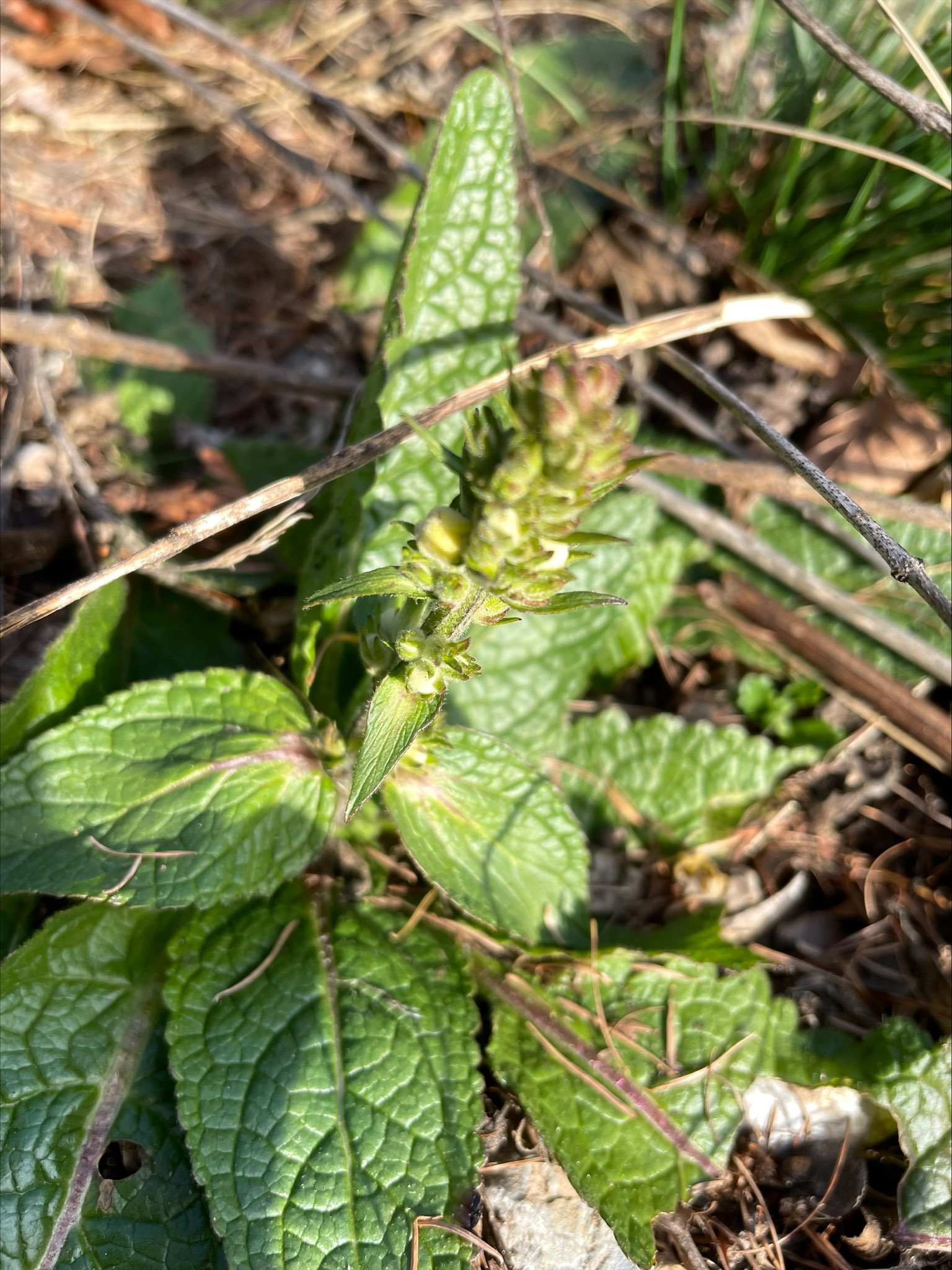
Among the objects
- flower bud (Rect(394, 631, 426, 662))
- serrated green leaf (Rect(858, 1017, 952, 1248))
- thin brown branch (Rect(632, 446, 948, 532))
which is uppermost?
thin brown branch (Rect(632, 446, 948, 532))

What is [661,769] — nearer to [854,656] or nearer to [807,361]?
[854,656]

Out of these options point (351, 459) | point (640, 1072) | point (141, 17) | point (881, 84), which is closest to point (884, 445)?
point (881, 84)

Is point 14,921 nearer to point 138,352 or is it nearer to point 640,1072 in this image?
point 640,1072

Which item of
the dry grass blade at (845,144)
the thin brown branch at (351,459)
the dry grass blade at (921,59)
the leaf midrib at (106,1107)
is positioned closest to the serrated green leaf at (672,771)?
the thin brown branch at (351,459)

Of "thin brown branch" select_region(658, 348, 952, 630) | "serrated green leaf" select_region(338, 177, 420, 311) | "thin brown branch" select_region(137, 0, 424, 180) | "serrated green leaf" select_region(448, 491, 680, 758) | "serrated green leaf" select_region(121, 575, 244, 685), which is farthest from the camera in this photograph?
"serrated green leaf" select_region(338, 177, 420, 311)

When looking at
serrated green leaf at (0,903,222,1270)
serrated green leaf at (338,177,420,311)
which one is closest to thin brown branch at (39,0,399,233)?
serrated green leaf at (338,177,420,311)

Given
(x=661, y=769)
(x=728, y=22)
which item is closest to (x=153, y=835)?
(x=661, y=769)

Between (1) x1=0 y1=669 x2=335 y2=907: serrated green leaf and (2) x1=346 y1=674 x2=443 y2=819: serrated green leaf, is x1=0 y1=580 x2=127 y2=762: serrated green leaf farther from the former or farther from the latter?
(2) x1=346 y1=674 x2=443 y2=819: serrated green leaf
